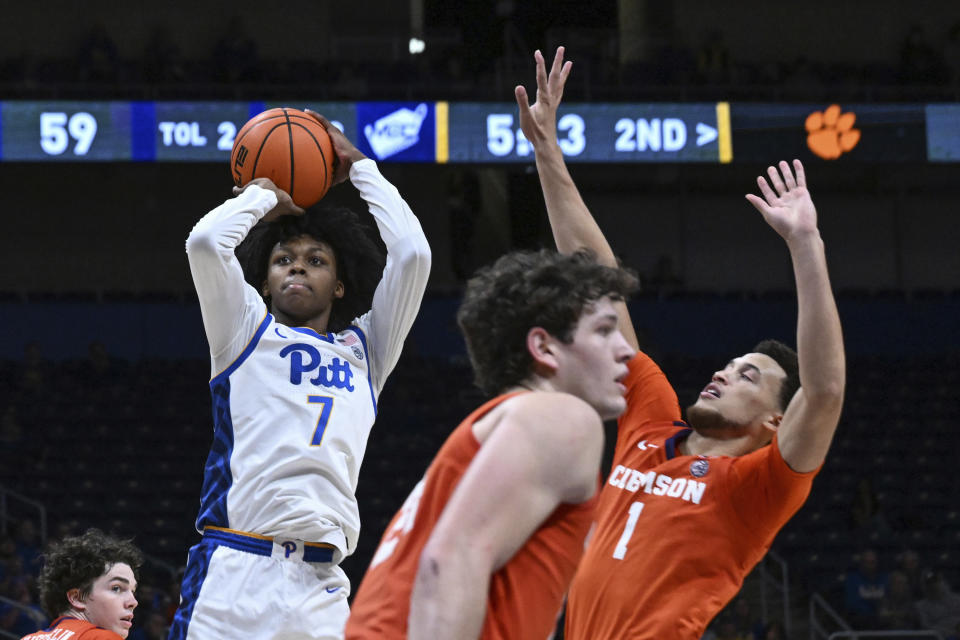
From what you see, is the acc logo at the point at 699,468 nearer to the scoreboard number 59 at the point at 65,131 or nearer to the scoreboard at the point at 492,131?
the scoreboard at the point at 492,131

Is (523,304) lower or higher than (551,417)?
higher

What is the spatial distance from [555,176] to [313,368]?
1006 mm

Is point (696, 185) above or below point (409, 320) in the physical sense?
above

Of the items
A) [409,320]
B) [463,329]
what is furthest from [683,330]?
[463,329]

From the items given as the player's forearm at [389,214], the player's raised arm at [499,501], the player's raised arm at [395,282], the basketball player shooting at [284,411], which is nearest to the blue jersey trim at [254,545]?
the basketball player shooting at [284,411]

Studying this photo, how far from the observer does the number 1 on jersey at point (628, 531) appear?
340cm

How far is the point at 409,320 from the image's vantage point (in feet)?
12.7

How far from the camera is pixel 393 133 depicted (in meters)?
13.0

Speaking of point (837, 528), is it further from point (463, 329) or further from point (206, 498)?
point (463, 329)

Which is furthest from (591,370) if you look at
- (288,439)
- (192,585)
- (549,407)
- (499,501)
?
(192,585)

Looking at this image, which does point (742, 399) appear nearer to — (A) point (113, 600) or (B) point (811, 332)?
(B) point (811, 332)

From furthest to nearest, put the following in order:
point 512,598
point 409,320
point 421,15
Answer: point 421,15
point 409,320
point 512,598

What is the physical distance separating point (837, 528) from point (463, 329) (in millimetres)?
11345

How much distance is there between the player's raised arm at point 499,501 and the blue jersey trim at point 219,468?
157cm
